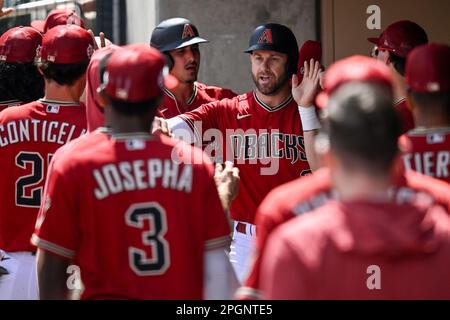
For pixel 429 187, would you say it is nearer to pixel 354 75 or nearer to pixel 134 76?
pixel 354 75

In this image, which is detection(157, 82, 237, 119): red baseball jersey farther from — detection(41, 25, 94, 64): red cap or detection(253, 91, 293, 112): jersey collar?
detection(41, 25, 94, 64): red cap

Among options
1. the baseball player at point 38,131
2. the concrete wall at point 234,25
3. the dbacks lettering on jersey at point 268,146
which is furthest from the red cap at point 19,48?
the concrete wall at point 234,25

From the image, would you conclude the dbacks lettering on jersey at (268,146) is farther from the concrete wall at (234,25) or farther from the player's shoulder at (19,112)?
the concrete wall at (234,25)

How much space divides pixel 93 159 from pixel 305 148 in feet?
7.62

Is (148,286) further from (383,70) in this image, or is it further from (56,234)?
(383,70)

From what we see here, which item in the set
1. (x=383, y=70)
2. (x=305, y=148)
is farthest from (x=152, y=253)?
(x=305, y=148)

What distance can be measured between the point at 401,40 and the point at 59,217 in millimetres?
2858

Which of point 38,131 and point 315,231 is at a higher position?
point 38,131

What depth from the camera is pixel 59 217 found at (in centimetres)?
327

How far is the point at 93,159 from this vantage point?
3.24 m

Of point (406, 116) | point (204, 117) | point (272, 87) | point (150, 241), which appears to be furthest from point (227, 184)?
point (272, 87)

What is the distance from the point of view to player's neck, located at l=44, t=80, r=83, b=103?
15.7 feet

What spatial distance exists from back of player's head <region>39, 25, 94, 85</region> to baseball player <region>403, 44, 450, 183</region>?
1.80m

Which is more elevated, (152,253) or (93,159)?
(93,159)
